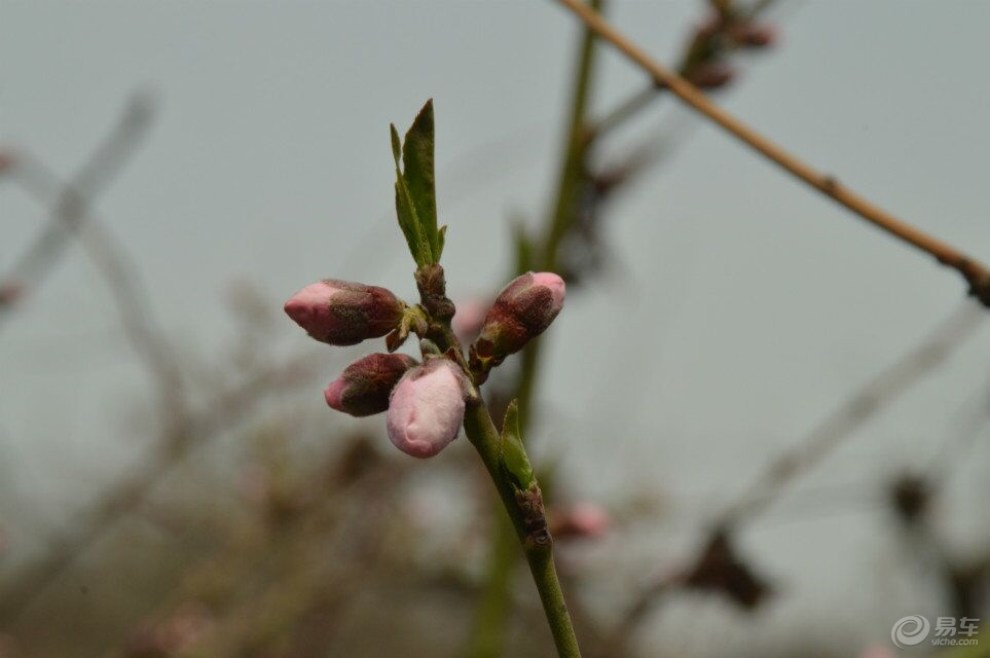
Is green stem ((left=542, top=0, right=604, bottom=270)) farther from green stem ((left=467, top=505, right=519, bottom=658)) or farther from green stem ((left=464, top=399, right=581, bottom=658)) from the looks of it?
green stem ((left=464, top=399, right=581, bottom=658))

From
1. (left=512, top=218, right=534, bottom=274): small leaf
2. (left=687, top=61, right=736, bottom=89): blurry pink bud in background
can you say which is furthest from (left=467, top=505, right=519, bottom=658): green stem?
(left=687, top=61, right=736, bottom=89): blurry pink bud in background

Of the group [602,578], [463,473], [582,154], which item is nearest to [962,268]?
[582,154]

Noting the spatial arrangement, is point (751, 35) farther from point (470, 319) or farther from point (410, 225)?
point (410, 225)

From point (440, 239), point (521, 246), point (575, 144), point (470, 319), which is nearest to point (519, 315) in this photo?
point (440, 239)

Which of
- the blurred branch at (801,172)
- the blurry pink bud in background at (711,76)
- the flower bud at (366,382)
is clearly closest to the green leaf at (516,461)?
the flower bud at (366,382)

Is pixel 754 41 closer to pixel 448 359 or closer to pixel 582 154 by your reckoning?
pixel 582 154

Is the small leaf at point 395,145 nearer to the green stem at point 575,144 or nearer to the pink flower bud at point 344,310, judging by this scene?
the pink flower bud at point 344,310
